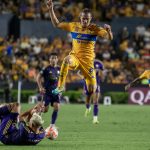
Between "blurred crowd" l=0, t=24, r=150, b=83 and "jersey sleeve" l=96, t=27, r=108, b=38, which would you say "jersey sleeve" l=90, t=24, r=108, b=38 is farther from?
"blurred crowd" l=0, t=24, r=150, b=83

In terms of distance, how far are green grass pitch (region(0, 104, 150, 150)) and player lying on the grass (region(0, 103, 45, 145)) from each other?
20 centimetres

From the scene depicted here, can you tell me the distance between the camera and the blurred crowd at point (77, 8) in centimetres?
4256

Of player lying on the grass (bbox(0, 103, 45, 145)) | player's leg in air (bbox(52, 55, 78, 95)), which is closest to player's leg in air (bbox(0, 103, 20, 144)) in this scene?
player lying on the grass (bbox(0, 103, 45, 145))

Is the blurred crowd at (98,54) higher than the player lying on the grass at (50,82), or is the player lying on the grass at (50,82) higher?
the player lying on the grass at (50,82)

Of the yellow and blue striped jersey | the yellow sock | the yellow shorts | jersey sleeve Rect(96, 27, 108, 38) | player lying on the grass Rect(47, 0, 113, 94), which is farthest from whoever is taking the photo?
the yellow and blue striped jersey

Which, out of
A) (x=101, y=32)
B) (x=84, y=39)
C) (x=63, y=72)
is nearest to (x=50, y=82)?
(x=84, y=39)

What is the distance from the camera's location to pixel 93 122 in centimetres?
2334

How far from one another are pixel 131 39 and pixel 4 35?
720 cm

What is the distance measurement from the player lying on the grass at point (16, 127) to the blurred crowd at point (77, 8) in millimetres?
27015

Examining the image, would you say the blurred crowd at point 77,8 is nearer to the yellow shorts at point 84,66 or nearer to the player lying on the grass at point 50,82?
the player lying on the grass at point 50,82

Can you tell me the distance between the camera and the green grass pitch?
15.5m

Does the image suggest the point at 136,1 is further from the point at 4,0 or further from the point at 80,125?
the point at 80,125

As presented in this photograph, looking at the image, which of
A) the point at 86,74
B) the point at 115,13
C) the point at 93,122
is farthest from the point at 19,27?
the point at 86,74

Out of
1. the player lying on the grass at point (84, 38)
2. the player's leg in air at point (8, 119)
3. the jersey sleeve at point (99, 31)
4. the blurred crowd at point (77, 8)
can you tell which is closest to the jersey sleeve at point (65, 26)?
the player lying on the grass at point (84, 38)
